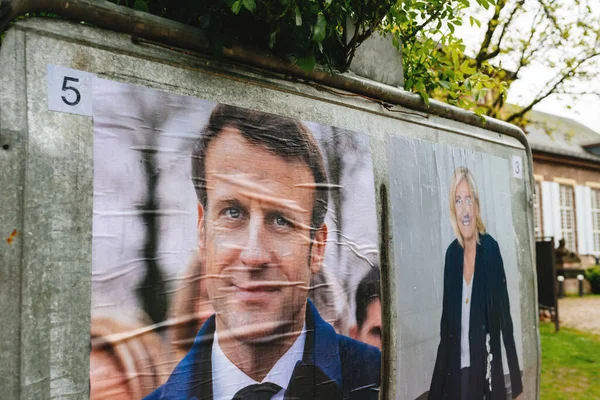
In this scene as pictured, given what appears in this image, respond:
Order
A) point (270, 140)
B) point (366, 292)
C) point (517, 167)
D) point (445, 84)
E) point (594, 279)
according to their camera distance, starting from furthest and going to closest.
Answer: point (594, 279) → point (517, 167) → point (445, 84) → point (366, 292) → point (270, 140)

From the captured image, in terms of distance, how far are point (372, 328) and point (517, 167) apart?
2554 mm

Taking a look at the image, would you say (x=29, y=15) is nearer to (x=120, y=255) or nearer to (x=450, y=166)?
(x=120, y=255)

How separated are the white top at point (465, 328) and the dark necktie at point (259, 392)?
1.87 m

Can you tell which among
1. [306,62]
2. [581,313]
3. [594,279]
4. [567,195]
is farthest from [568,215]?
[306,62]

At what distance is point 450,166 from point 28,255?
3.13m

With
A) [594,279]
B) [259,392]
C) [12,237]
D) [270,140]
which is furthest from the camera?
[594,279]

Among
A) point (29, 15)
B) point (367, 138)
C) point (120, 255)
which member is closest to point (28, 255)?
point (120, 255)

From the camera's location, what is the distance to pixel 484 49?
10.7 metres

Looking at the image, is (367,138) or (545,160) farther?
(545,160)

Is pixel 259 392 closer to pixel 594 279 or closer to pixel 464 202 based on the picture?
pixel 464 202

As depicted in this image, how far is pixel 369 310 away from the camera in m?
3.60

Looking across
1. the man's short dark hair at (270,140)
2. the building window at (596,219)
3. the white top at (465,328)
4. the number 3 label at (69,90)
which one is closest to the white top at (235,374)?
the man's short dark hair at (270,140)

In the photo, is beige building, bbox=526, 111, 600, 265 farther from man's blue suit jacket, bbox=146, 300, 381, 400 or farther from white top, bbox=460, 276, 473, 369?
man's blue suit jacket, bbox=146, 300, 381, 400

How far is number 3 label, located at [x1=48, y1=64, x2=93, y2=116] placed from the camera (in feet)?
7.74
